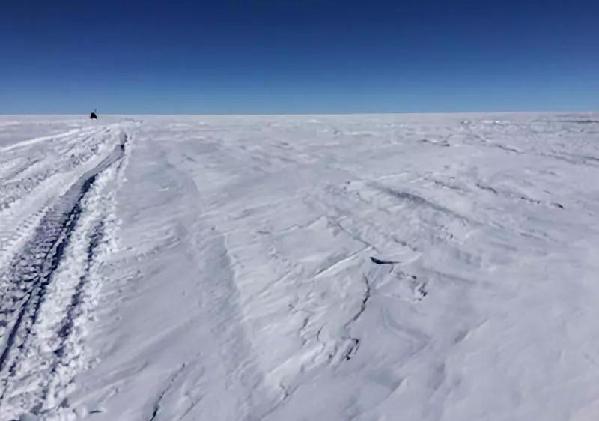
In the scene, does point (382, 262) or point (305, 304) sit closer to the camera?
point (305, 304)

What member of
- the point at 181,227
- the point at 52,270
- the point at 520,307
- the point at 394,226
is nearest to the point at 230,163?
the point at 181,227

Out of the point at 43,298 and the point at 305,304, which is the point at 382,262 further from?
the point at 43,298

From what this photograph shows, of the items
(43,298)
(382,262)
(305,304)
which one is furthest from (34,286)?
(382,262)

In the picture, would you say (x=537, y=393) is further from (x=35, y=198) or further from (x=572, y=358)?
(x=35, y=198)

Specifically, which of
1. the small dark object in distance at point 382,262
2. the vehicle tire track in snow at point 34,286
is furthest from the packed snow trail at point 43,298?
the small dark object in distance at point 382,262

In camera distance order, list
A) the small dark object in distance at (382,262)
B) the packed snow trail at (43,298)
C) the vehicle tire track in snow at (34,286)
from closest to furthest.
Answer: the packed snow trail at (43,298), the vehicle tire track in snow at (34,286), the small dark object in distance at (382,262)

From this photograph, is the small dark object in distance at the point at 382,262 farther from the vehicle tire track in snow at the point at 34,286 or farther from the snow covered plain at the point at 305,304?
the vehicle tire track in snow at the point at 34,286
